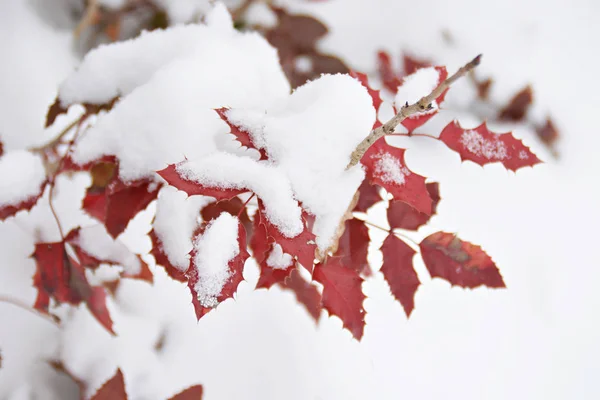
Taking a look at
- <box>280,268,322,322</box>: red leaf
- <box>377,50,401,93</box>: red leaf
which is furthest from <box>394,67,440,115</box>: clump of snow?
<box>377,50,401,93</box>: red leaf

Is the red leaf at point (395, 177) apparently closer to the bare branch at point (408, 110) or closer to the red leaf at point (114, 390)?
the bare branch at point (408, 110)

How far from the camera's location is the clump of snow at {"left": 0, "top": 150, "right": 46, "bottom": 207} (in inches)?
22.1

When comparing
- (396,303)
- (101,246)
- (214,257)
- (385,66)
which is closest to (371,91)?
(214,257)

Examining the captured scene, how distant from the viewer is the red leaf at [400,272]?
1.72 ft

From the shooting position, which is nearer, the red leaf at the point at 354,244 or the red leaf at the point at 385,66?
the red leaf at the point at 354,244

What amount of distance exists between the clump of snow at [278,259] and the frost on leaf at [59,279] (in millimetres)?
332

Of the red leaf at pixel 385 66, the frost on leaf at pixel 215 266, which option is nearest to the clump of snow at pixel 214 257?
the frost on leaf at pixel 215 266

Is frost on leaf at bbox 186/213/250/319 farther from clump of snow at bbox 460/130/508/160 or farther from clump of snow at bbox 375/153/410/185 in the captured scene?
clump of snow at bbox 460/130/508/160

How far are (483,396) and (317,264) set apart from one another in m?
0.64

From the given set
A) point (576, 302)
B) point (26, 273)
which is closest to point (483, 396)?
point (576, 302)

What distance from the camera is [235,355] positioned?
0.82m

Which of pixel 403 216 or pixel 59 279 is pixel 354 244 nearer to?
pixel 403 216

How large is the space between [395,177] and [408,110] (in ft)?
0.35

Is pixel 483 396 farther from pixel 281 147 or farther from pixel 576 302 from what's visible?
pixel 281 147
